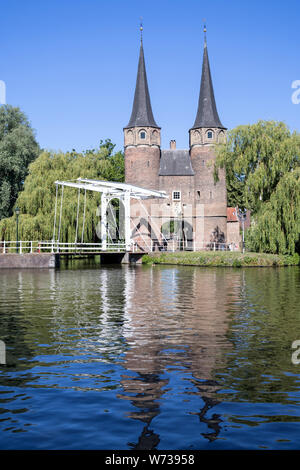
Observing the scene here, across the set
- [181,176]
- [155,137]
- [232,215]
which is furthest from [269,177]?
[232,215]

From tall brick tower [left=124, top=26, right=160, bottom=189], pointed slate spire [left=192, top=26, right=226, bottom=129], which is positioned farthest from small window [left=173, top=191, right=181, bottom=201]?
pointed slate spire [left=192, top=26, right=226, bottom=129]

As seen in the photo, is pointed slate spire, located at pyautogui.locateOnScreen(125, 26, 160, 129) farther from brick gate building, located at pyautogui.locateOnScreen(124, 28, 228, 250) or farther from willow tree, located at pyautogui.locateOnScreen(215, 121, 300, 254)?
willow tree, located at pyautogui.locateOnScreen(215, 121, 300, 254)

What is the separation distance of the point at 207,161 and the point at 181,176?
2.68 metres

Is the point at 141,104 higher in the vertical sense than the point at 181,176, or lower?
higher

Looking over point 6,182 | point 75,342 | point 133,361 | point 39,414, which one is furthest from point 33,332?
point 6,182

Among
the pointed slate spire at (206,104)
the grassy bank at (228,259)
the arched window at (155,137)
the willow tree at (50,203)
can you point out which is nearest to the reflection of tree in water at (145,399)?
the grassy bank at (228,259)

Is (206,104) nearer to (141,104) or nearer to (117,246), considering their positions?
(141,104)

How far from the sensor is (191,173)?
46.2m

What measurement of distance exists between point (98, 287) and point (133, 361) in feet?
37.4

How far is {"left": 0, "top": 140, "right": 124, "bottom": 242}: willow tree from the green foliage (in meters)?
2.71

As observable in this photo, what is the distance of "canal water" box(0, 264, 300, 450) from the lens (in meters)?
4.73

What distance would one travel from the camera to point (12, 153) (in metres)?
40.7
